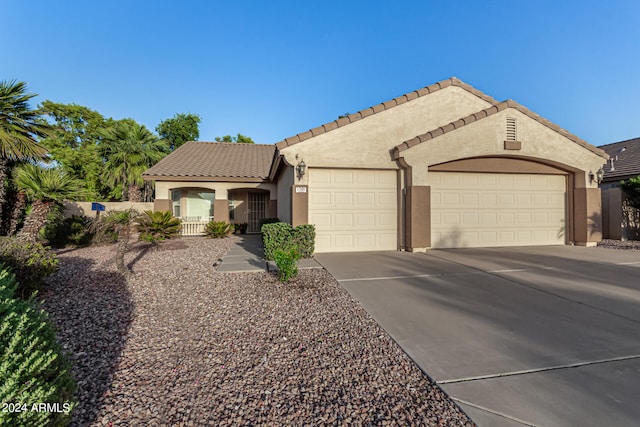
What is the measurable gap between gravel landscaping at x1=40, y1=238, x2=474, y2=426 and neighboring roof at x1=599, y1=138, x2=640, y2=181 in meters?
16.8

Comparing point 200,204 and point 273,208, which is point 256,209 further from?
point 200,204

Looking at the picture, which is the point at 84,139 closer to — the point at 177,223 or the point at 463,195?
the point at 177,223

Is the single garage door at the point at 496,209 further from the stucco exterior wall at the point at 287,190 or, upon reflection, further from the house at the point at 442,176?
the stucco exterior wall at the point at 287,190

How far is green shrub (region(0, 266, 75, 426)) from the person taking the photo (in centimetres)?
132

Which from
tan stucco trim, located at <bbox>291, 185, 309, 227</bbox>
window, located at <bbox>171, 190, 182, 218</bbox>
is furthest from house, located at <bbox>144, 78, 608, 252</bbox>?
window, located at <bbox>171, 190, 182, 218</bbox>

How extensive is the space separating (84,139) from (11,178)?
23.4 m

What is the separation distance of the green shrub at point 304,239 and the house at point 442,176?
61 cm

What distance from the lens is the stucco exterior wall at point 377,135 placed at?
8328 mm

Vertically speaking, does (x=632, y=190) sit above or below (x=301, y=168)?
below

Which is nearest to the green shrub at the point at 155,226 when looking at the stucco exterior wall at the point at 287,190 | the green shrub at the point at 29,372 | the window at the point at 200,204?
the window at the point at 200,204

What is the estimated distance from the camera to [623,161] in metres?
14.3

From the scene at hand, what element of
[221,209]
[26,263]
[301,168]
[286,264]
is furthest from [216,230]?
[286,264]

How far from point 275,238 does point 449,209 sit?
601cm

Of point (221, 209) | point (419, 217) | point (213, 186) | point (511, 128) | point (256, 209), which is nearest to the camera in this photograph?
point (419, 217)
